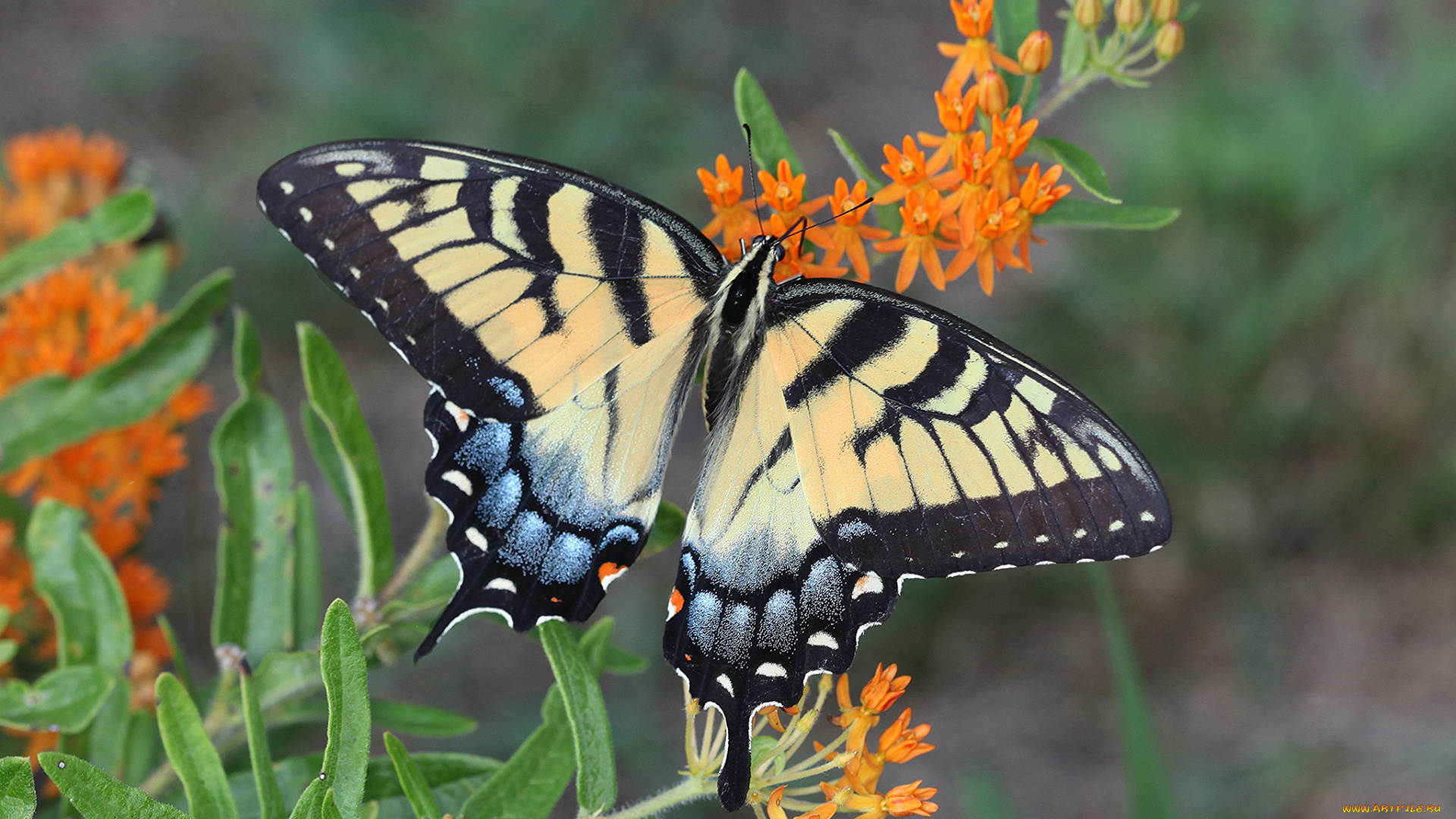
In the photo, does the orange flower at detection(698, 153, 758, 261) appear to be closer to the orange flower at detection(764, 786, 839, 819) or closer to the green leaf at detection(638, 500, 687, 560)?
the green leaf at detection(638, 500, 687, 560)

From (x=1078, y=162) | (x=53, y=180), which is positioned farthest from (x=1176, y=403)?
(x=53, y=180)

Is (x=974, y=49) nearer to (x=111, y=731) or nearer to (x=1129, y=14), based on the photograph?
(x=1129, y=14)

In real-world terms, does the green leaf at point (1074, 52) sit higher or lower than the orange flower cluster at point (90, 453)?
higher

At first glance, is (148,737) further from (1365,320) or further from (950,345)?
(1365,320)

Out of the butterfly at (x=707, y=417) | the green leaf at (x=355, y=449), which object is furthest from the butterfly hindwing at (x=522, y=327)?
the green leaf at (x=355, y=449)

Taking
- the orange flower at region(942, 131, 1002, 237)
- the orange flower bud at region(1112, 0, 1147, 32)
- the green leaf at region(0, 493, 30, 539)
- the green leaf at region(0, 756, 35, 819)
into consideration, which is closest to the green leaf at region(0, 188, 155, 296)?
the green leaf at region(0, 493, 30, 539)

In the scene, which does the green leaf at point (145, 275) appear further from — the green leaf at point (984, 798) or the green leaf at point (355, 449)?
the green leaf at point (984, 798)
